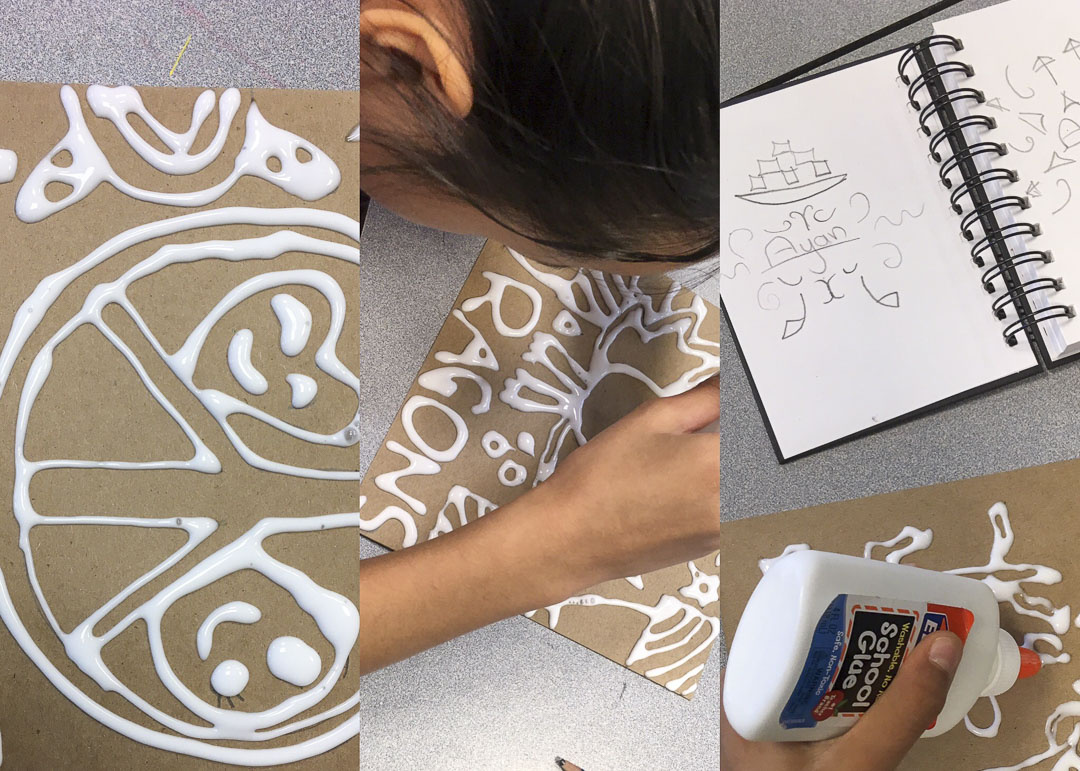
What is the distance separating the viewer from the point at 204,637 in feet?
1.12

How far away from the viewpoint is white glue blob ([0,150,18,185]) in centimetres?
34

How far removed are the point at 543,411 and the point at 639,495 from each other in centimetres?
6

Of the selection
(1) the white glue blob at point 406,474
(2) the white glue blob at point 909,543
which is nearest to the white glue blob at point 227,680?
(1) the white glue blob at point 406,474

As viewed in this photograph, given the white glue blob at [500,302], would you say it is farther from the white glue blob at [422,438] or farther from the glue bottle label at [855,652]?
the glue bottle label at [855,652]

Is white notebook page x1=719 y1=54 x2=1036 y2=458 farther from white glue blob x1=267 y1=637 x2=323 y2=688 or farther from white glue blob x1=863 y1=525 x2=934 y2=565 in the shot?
white glue blob x1=267 y1=637 x2=323 y2=688

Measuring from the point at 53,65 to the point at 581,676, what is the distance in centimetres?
39

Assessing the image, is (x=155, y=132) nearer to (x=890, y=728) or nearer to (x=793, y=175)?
(x=793, y=175)

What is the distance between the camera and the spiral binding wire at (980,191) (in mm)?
390

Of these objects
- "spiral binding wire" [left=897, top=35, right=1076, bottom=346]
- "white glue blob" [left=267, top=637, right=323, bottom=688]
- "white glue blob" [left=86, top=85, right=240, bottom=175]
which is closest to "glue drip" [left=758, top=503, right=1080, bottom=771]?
"spiral binding wire" [left=897, top=35, right=1076, bottom=346]

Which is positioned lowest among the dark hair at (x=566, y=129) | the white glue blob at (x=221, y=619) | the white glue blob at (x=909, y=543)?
the white glue blob at (x=909, y=543)

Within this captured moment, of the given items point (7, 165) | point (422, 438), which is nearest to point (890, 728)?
point (422, 438)

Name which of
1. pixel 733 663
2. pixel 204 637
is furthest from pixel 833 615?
pixel 204 637

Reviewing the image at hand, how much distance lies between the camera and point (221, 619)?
34 cm

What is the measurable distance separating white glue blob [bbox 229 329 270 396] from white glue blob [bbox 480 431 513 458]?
0.11m
